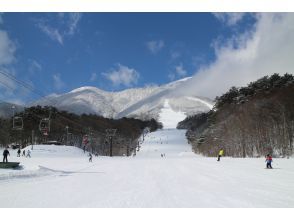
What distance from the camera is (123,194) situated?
48.2ft

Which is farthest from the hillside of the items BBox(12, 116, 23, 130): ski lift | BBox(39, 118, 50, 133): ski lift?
BBox(12, 116, 23, 130): ski lift

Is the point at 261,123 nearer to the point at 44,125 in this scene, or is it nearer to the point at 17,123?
the point at 44,125

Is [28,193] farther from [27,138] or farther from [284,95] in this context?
[27,138]

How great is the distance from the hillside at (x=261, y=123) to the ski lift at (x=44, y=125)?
111ft

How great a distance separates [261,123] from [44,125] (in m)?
40.0

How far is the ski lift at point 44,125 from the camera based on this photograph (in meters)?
39.7

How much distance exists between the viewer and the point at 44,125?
40.4m

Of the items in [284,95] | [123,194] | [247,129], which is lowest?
[123,194]

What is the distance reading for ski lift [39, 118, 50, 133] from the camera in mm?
39688

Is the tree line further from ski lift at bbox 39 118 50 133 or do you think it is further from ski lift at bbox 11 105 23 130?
ski lift at bbox 39 118 50 133

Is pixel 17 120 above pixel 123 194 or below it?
above

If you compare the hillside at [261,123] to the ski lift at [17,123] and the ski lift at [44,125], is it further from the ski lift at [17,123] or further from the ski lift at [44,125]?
the ski lift at [17,123]

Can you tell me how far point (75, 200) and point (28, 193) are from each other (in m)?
3.22
